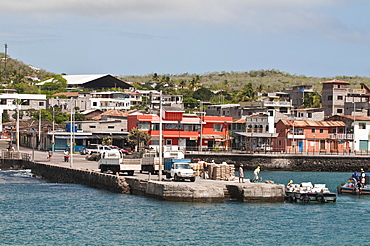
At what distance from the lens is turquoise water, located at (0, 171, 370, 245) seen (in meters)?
36.0

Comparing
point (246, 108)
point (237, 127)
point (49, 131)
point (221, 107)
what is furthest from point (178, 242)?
point (221, 107)

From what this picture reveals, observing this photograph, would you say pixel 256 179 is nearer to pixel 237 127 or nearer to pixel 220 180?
pixel 220 180

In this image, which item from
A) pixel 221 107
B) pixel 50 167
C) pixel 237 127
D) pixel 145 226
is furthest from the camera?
pixel 221 107

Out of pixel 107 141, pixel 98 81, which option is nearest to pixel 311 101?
pixel 98 81

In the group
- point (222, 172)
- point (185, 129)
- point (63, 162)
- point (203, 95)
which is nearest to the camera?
point (222, 172)

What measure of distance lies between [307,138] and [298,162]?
494 inches

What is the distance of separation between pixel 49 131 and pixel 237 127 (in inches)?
1198

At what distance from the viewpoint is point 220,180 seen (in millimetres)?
52312

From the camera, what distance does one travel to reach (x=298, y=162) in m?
89.1

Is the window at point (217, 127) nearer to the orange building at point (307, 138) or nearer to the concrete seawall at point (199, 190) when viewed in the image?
the orange building at point (307, 138)

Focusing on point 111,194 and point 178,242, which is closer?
point 178,242

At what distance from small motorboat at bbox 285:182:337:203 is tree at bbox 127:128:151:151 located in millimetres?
46213

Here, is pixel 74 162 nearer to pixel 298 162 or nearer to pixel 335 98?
pixel 298 162

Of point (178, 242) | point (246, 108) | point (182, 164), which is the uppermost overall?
point (246, 108)
